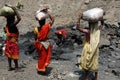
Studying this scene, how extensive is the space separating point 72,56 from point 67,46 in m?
1.22

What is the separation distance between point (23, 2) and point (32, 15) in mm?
1279

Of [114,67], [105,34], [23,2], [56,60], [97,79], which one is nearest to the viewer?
[97,79]

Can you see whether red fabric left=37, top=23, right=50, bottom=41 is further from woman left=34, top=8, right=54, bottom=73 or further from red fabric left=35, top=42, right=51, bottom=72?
red fabric left=35, top=42, right=51, bottom=72

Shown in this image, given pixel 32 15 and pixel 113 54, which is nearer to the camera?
pixel 113 54

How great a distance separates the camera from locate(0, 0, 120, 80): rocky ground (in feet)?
26.8

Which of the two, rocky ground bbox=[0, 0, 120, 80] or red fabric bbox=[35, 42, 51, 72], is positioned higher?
red fabric bbox=[35, 42, 51, 72]

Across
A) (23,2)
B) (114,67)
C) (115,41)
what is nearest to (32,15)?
(23,2)

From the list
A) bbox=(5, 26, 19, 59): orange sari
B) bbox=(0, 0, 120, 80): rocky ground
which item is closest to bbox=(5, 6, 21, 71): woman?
bbox=(5, 26, 19, 59): orange sari

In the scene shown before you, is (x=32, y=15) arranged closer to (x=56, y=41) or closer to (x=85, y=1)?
(x=85, y=1)

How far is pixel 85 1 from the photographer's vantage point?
52.7 feet

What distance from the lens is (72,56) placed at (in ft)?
33.2

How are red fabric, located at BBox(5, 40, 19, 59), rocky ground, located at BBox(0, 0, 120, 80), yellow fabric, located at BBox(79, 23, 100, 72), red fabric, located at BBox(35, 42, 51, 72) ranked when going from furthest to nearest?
1. rocky ground, located at BBox(0, 0, 120, 80)
2. red fabric, located at BBox(5, 40, 19, 59)
3. red fabric, located at BBox(35, 42, 51, 72)
4. yellow fabric, located at BBox(79, 23, 100, 72)

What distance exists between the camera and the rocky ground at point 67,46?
26.8ft

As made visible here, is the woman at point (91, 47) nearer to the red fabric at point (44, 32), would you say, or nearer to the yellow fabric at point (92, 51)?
the yellow fabric at point (92, 51)
